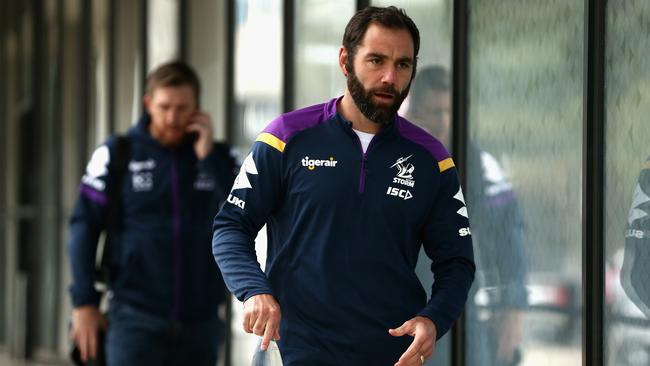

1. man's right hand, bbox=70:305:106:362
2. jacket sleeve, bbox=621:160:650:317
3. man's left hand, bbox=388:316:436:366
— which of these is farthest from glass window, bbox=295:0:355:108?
man's left hand, bbox=388:316:436:366

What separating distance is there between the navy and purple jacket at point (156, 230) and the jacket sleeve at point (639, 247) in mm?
2240

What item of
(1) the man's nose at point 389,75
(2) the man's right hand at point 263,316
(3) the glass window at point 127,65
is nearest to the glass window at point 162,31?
(3) the glass window at point 127,65

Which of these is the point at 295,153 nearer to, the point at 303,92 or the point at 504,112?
the point at 504,112

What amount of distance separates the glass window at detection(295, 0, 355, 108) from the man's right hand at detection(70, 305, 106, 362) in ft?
5.69

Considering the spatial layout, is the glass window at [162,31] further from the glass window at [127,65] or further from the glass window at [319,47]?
the glass window at [319,47]

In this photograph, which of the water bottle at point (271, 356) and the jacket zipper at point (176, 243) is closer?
the water bottle at point (271, 356)

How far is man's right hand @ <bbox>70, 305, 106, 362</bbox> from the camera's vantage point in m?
5.84

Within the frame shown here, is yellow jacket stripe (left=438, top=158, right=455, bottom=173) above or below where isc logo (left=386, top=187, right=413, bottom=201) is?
above

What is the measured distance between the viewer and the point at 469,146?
540 cm

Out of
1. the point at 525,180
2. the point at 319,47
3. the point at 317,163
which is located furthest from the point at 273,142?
the point at 319,47

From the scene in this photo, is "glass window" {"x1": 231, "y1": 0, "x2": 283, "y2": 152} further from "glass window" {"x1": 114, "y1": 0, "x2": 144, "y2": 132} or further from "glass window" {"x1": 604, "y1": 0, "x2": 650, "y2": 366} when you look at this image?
"glass window" {"x1": 604, "y1": 0, "x2": 650, "y2": 366}

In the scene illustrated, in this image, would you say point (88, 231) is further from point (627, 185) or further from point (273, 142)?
point (627, 185)

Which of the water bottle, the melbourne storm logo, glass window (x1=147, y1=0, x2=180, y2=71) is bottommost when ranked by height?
the water bottle

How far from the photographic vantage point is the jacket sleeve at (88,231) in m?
5.80
